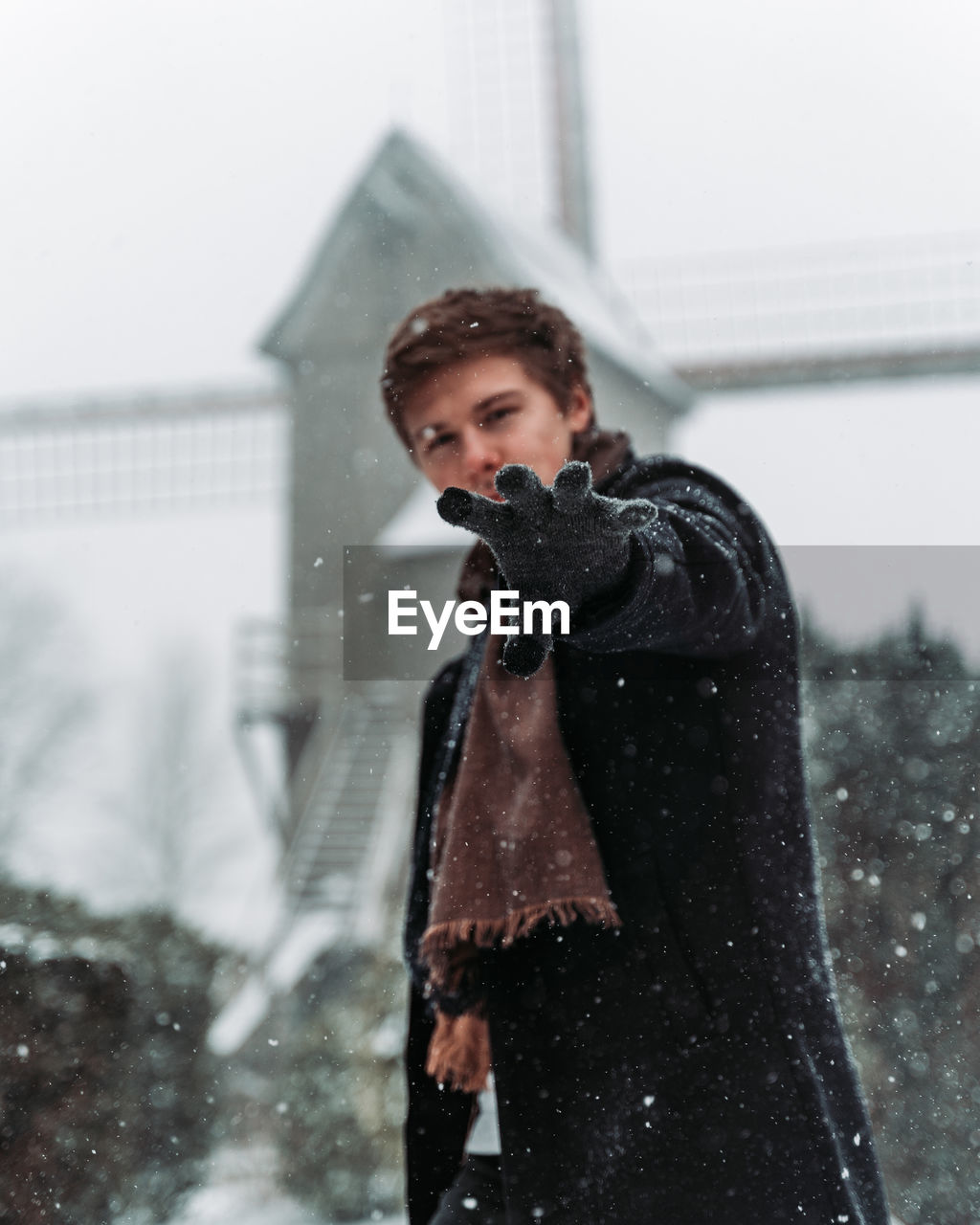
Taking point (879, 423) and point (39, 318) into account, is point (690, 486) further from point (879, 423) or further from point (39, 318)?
point (39, 318)

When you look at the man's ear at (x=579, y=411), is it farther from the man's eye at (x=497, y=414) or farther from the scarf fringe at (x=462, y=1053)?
the scarf fringe at (x=462, y=1053)

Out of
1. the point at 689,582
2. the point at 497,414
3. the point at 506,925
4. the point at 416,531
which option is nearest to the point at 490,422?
the point at 497,414

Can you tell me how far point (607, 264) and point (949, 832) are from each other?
4.44 ft

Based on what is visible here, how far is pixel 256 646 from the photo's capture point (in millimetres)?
3488

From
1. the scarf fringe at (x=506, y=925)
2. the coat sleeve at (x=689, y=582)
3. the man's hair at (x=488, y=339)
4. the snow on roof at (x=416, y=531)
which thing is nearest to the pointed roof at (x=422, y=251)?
the snow on roof at (x=416, y=531)

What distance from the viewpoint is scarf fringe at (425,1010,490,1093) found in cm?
81

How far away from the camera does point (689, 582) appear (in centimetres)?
59

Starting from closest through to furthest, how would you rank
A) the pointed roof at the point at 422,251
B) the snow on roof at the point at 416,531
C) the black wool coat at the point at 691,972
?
1. the black wool coat at the point at 691,972
2. the snow on roof at the point at 416,531
3. the pointed roof at the point at 422,251

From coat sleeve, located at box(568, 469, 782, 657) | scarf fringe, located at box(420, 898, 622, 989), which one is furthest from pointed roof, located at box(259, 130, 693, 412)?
scarf fringe, located at box(420, 898, 622, 989)

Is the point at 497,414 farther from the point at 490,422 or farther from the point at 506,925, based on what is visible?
the point at 506,925

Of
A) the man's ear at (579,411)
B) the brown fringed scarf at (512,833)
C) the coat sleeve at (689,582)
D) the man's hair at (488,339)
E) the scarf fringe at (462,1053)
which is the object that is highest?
the man's hair at (488,339)

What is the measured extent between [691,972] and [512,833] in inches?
6.2

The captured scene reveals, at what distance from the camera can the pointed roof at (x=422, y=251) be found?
1.75 m

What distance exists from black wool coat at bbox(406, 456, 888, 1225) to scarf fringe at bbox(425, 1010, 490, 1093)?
0.29ft
